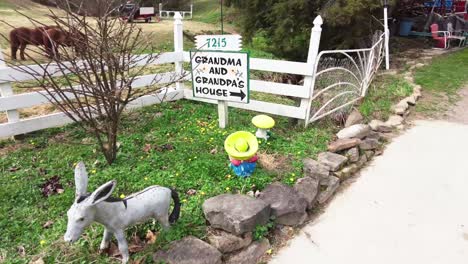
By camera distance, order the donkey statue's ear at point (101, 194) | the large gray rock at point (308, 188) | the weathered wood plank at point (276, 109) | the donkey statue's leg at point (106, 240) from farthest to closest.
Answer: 1. the weathered wood plank at point (276, 109)
2. the large gray rock at point (308, 188)
3. the donkey statue's leg at point (106, 240)
4. the donkey statue's ear at point (101, 194)

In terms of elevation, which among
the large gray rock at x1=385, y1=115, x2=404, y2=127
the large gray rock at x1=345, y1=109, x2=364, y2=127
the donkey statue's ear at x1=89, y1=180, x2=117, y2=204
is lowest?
the large gray rock at x1=385, y1=115, x2=404, y2=127

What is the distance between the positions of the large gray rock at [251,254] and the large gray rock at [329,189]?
83cm

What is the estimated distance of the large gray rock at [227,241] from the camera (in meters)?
2.67

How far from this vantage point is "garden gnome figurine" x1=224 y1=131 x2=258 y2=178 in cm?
338

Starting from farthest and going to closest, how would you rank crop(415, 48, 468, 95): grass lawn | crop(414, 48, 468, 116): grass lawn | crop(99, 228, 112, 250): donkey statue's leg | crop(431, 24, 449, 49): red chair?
crop(431, 24, 449, 49): red chair
crop(415, 48, 468, 95): grass lawn
crop(414, 48, 468, 116): grass lawn
crop(99, 228, 112, 250): donkey statue's leg

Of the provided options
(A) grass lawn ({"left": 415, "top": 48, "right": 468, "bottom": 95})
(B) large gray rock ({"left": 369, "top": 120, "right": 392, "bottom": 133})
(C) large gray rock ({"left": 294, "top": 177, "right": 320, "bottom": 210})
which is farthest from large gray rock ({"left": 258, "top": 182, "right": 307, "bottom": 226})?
(A) grass lawn ({"left": 415, "top": 48, "right": 468, "bottom": 95})

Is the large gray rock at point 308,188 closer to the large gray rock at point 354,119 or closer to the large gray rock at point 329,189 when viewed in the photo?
the large gray rock at point 329,189

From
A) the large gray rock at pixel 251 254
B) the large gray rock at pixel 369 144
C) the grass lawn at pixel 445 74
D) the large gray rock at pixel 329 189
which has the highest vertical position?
the grass lawn at pixel 445 74

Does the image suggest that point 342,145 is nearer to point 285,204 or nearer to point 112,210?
point 285,204

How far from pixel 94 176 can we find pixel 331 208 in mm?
2262

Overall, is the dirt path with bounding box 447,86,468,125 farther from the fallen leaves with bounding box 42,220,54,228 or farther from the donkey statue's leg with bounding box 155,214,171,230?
the fallen leaves with bounding box 42,220,54,228

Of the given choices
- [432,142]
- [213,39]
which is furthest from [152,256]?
[432,142]

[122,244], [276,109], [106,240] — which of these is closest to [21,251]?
[106,240]

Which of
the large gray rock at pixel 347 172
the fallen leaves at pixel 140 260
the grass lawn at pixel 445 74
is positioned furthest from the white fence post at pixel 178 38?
the grass lawn at pixel 445 74
